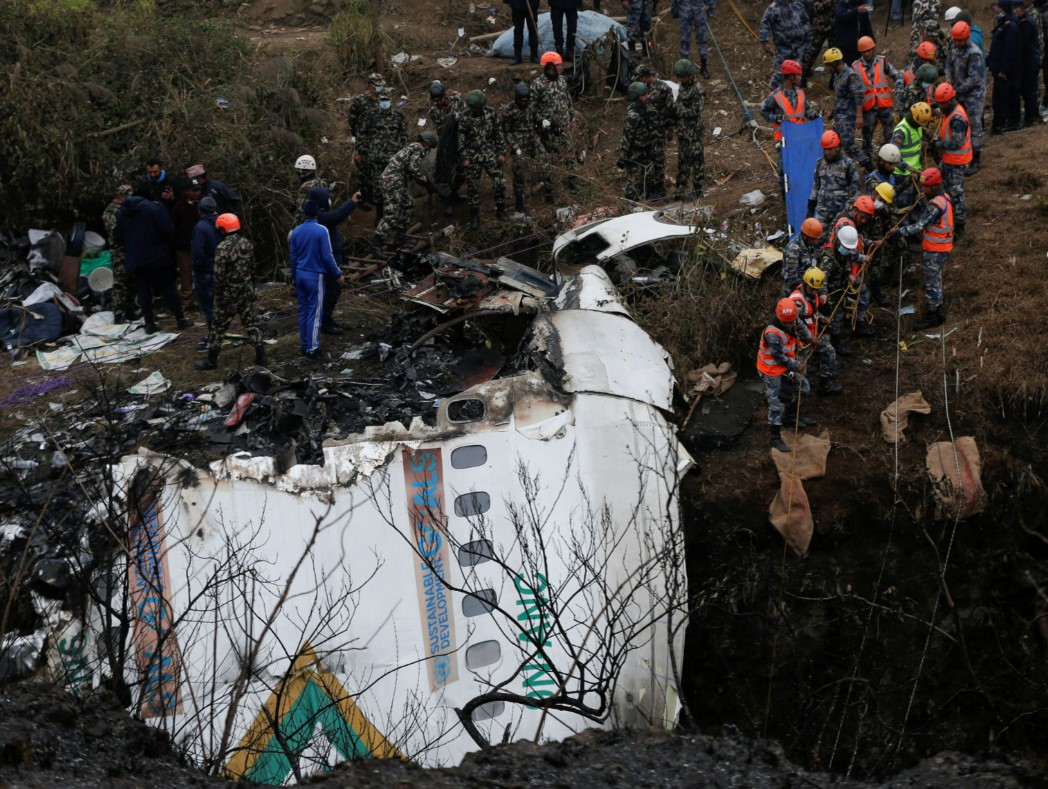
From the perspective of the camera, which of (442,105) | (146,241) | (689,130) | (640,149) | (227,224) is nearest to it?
(227,224)

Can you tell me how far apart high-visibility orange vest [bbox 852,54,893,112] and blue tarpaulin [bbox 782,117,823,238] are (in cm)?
106

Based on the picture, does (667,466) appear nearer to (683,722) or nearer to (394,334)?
(683,722)

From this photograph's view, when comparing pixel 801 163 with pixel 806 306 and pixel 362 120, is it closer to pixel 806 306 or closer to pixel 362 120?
pixel 806 306

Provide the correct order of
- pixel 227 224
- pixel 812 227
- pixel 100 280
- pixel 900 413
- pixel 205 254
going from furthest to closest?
pixel 100 280 < pixel 205 254 < pixel 227 224 < pixel 900 413 < pixel 812 227

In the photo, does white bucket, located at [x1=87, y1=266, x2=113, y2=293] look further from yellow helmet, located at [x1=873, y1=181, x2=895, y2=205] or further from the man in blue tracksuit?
yellow helmet, located at [x1=873, y1=181, x2=895, y2=205]

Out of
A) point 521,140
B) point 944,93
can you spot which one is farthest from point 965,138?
point 521,140

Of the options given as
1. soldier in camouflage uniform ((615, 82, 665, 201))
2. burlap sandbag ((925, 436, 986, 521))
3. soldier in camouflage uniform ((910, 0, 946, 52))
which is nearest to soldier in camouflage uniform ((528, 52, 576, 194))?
soldier in camouflage uniform ((615, 82, 665, 201))

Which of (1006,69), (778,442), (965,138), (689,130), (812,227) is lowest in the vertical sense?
(778,442)

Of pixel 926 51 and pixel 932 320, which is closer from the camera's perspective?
pixel 932 320

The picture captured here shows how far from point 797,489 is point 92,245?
28.6 feet

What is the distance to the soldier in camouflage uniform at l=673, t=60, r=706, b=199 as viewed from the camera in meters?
12.4

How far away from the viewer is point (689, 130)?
41.7 ft

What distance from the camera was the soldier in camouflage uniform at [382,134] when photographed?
13.4m

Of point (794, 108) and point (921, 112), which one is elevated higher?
point (794, 108)
